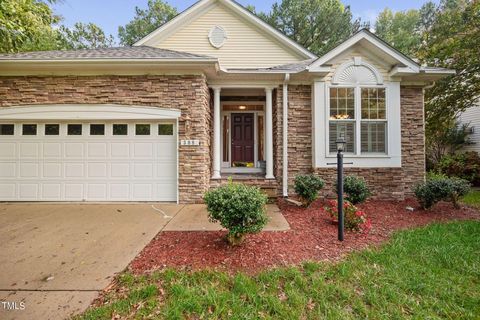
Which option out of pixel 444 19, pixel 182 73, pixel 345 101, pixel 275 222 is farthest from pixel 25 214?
pixel 444 19

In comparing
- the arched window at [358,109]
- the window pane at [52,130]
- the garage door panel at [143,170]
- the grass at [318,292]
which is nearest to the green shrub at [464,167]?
the arched window at [358,109]

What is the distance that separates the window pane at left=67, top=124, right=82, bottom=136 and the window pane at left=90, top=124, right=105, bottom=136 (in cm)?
33

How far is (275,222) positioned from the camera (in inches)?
194

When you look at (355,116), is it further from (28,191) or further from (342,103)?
(28,191)

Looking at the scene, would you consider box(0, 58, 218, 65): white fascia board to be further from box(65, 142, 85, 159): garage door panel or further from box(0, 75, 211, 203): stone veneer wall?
box(65, 142, 85, 159): garage door panel

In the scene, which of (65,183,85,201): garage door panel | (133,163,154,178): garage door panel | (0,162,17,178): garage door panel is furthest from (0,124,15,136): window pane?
(133,163,154,178): garage door panel

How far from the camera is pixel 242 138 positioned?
923cm

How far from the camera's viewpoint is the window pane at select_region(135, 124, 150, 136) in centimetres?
673

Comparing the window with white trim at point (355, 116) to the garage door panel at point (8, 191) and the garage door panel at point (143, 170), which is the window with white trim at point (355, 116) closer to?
the garage door panel at point (143, 170)

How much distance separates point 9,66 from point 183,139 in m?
4.96

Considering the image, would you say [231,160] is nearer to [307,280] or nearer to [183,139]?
[183,139]

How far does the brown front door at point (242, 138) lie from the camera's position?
9180 millimetres

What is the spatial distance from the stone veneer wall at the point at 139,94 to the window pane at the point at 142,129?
2.01ft

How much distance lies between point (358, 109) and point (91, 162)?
7.78 metres
